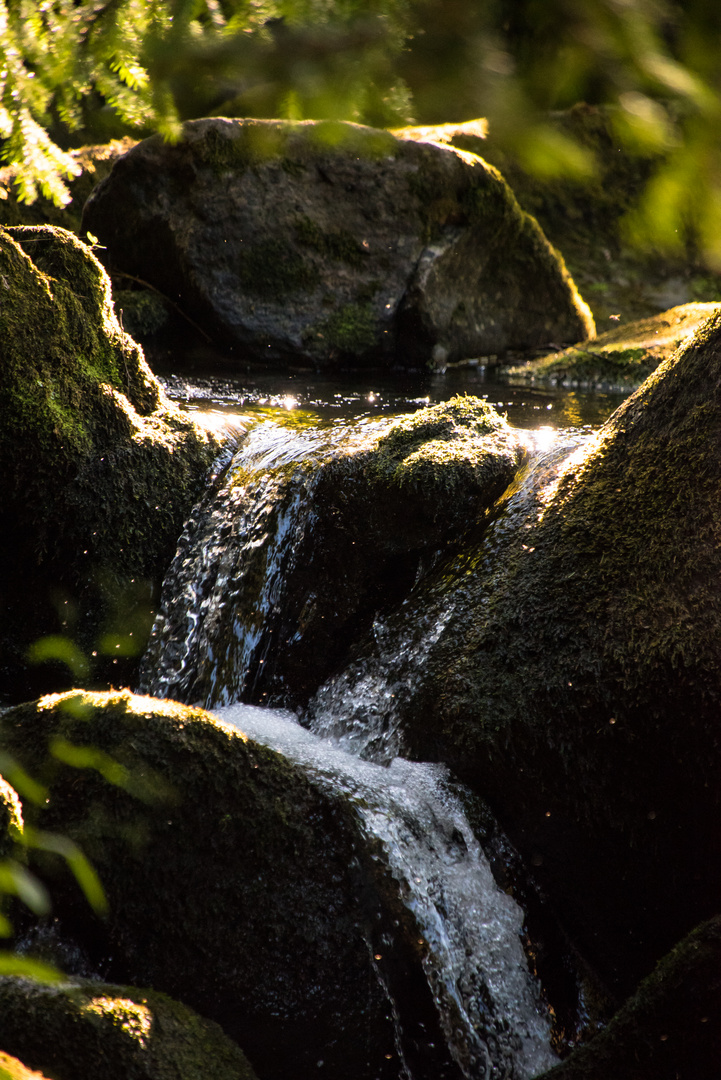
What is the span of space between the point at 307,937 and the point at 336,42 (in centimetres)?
265

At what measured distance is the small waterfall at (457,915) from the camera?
2701mm

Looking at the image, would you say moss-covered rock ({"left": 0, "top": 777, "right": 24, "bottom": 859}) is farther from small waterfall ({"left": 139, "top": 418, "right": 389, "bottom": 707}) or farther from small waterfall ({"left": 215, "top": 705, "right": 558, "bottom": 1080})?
small waterfall ({"left": 139, "top": 418, "right": 389, "bottom": 707})

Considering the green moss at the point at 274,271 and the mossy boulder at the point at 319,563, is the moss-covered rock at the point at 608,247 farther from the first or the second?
the mossy boulder at the point at 319,563

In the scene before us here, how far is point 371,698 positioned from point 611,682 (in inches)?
51.7

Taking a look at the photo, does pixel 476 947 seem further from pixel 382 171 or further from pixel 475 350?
pixel 382 171

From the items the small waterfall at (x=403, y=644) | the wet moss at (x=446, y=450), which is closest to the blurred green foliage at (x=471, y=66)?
the small waterfall at (x=403, y=644)

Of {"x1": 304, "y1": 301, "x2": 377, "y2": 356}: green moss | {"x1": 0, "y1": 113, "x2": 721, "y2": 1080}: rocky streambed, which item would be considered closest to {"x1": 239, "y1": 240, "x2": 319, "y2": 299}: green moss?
{"x1": 304, "y1": 301, "x2": 377, "y2": 356}: green moss

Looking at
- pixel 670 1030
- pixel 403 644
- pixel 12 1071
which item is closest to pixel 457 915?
pixel 670 1030

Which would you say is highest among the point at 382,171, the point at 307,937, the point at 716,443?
the point at 382,171

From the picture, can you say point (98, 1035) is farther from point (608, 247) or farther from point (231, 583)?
point (608, 247)

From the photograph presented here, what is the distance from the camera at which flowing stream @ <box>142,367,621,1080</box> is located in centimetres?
278

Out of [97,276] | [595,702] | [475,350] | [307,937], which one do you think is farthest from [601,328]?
[307,937]

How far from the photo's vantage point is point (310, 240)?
29.0ft

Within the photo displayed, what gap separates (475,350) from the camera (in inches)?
369
